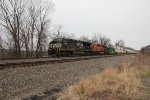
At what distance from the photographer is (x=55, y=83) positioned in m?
13.4

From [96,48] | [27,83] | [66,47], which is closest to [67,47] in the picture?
[66,47]

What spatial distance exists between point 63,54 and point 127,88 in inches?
1079

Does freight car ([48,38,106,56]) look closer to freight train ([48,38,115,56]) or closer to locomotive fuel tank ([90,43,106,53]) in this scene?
freight train ([48,38,115,56])

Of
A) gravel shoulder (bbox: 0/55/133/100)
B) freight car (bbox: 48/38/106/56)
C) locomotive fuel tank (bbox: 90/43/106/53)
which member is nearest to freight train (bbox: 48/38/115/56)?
freight car (bbox: 48/38/106/56)

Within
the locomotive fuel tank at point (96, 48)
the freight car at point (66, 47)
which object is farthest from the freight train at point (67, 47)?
the locomotive fuel tank at point (96, 48)

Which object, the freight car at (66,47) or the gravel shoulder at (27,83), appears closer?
the gravel shoulder at (27,83)

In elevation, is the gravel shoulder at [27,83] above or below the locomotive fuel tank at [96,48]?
below

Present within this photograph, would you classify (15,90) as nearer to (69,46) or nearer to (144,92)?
(144,92)

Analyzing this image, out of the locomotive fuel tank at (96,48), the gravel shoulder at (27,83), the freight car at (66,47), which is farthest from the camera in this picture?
the locomotive fuel tank at (96,48)

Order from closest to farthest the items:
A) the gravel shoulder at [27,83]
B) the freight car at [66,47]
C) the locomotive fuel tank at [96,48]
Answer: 1. the gravel shoulder at [27,83]
2. the freight car at [66,47]
3. the locomotive fuel tank at [96,48]

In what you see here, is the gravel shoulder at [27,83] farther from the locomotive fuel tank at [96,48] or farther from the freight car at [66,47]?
the locomotive fuel tank at [96,48]

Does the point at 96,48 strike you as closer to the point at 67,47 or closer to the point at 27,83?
the point at 67,47

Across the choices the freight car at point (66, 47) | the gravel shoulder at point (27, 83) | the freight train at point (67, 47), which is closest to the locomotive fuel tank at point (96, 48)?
the freight train at point (67, 47)

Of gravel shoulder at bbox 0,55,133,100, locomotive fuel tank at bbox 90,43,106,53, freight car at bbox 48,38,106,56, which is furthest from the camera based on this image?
locomotive fuel tank at bbox 90,43,106,53
